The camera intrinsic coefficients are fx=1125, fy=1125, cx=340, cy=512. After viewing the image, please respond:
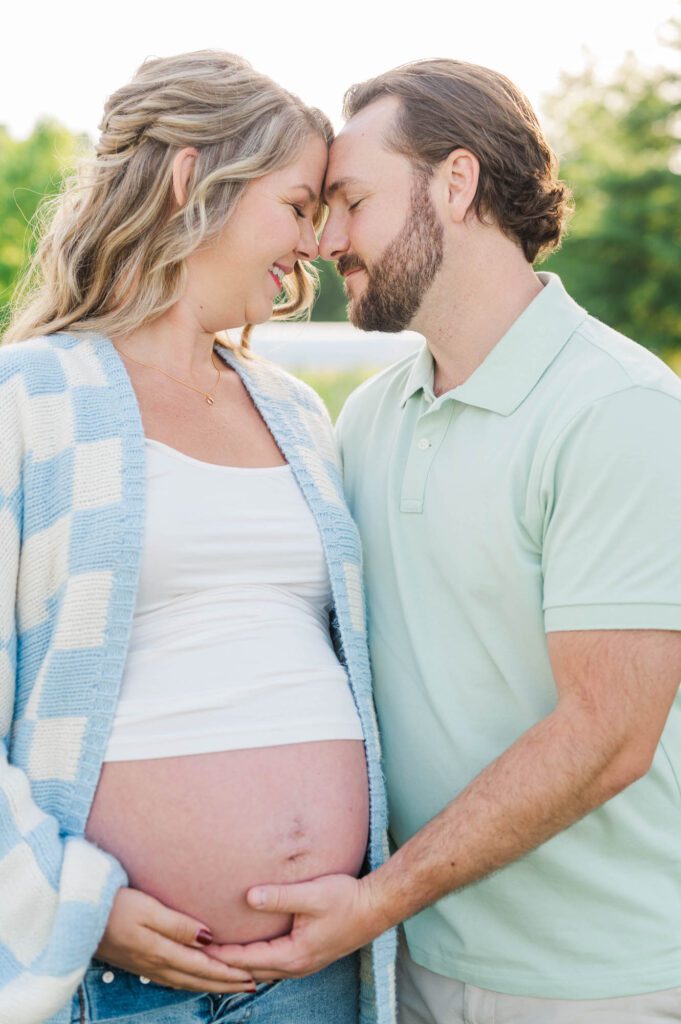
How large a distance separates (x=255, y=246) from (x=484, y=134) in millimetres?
570

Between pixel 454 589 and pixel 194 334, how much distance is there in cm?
83

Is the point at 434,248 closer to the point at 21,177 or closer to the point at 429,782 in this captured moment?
the point at 429,782

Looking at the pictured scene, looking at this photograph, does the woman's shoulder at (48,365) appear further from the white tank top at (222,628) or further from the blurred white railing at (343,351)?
the blurred white railing at (343,351)

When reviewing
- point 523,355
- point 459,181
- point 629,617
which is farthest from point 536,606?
point 459,181

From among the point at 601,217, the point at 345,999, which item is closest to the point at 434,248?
the point at 345,999

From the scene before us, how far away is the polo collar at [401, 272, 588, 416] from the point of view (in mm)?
2199

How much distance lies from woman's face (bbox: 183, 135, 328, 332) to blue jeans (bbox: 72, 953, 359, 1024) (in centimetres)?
137

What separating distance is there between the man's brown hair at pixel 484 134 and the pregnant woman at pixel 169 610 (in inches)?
8.7

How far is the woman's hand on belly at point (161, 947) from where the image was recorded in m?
1.88

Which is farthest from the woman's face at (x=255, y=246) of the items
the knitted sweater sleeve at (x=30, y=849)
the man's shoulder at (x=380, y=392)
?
the knitted sweater sleeve at (x=30, y=849)

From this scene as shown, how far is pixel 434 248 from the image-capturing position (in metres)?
2.44

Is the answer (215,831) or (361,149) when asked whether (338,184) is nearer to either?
(361,149)

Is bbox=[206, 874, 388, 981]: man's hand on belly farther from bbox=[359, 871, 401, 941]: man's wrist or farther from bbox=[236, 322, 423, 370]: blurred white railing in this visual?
bbox=[236, 322, 423, 370]: blurred white railing

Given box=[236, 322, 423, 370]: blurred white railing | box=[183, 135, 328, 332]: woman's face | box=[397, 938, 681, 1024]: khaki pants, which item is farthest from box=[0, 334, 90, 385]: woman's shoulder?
box=[236, 322, 423, 370]: blurred white railing
